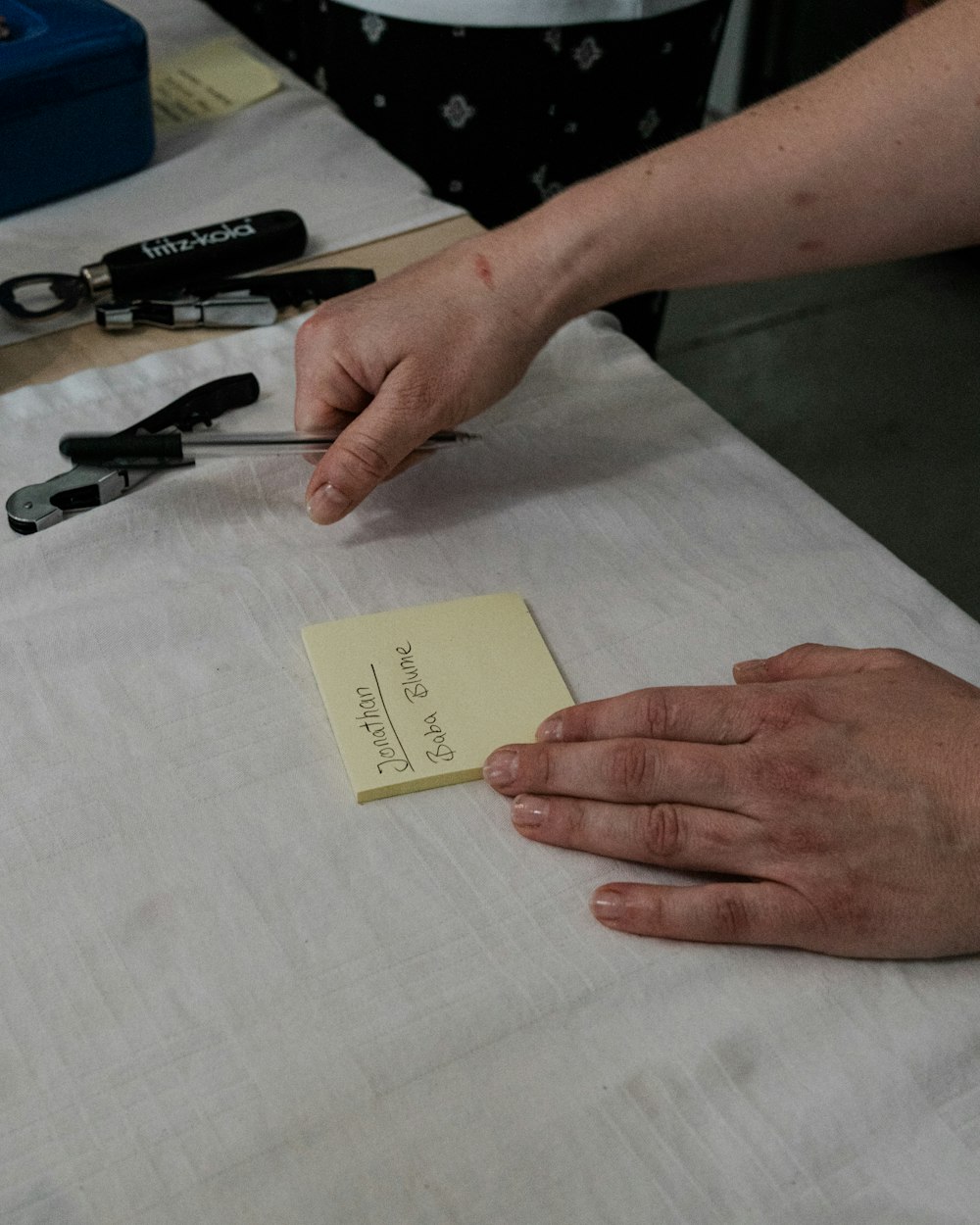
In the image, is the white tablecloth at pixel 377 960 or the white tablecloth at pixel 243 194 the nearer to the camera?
the white tablecloth at pixel 377 960

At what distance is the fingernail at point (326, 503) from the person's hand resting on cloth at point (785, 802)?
222 mm

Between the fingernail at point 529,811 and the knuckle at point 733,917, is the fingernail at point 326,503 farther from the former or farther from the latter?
the knuckle at point 733,917

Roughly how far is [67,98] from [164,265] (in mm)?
187

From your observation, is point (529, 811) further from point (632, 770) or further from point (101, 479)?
point (101, 479)

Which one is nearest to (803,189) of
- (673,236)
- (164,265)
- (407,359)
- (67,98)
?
(673,236)

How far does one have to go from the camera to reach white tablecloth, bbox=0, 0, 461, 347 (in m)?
1.00

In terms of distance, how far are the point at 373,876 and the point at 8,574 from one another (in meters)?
0.32

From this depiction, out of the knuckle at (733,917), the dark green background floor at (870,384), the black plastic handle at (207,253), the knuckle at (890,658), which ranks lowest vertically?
the dark green background floor at (870,384)

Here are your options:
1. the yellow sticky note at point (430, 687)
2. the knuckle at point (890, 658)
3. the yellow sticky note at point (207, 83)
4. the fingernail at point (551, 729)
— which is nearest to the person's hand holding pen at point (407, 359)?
the yellow sticky note at point (430, 687)

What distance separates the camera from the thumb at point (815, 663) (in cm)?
62

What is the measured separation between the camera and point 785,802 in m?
0.57

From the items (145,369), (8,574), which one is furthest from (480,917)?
(145,369)

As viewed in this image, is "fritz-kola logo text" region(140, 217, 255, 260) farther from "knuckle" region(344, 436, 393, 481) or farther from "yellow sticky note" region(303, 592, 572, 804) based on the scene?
"yellow sticky note" region(303, 592, 572, 804)

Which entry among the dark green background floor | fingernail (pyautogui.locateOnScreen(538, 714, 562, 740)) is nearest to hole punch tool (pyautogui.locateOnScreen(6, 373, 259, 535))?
fingernail (pyautogui.locateOnScreen(538, 714, 562, 740))
